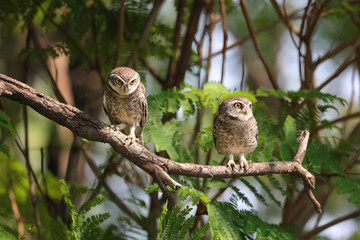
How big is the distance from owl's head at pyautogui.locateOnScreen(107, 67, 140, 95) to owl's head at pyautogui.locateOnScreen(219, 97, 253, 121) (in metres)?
0.74

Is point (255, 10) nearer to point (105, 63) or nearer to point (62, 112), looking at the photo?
point (105, 63)

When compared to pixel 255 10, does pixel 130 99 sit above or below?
below

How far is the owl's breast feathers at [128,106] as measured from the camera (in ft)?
11.6

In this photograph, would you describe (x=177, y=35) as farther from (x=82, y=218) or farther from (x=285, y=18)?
(x=82, y=218)

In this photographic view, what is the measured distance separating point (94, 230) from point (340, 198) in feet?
20.6

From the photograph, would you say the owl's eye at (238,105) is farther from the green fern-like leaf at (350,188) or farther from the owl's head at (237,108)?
the green fern-like leaf at (350,188)

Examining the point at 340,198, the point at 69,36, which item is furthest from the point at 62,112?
the point at 340,198

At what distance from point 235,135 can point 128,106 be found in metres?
0.91

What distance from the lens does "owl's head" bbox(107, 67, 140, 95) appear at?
322cm

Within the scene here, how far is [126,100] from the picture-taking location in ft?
11.6

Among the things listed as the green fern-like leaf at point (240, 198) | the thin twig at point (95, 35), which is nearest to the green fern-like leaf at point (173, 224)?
the green fern-like leaf at point (240, 198)

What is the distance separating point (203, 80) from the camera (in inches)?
214

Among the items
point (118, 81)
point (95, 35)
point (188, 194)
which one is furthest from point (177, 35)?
point (188, 194)

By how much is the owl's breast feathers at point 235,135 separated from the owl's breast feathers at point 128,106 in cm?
63
